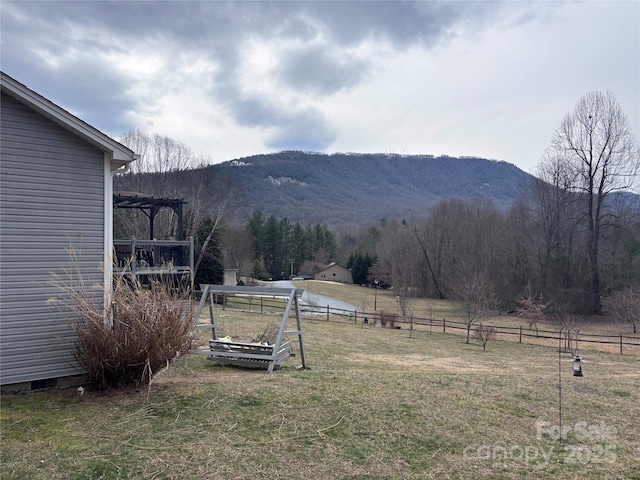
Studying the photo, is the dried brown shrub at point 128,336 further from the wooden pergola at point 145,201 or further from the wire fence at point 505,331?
the wire fence at point 505,331

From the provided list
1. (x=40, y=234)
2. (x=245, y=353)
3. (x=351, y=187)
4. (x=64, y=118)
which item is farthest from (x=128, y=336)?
(x=351, y=187)

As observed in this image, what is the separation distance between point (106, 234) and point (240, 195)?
88.2 feet

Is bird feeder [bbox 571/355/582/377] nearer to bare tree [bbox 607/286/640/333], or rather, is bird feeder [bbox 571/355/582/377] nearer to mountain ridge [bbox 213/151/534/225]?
bare tree [bbox 607/286/640/333]

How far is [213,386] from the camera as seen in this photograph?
6254 mm

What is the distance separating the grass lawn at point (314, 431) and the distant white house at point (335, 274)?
208 ft

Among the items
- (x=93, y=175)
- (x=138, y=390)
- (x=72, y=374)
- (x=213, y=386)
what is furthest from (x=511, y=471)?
(x=93, y=175)

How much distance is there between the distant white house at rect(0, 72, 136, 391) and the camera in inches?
237

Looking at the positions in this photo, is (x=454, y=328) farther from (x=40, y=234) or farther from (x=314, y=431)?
(x=40, y=234)

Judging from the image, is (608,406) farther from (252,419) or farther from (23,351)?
(23,351)

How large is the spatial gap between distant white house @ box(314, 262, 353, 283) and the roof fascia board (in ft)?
211

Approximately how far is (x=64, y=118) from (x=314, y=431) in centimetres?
551

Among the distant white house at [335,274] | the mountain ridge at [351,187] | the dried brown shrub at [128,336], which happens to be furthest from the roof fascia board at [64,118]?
the distant white house at [335,274]

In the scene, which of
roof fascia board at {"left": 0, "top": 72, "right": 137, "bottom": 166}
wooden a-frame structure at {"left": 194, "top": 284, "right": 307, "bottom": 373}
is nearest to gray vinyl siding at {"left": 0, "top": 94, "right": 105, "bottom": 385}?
roof fascia board at {"left": 0, "top": 72, "right": 137, "bottom": 166}

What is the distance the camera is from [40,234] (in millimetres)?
6246
